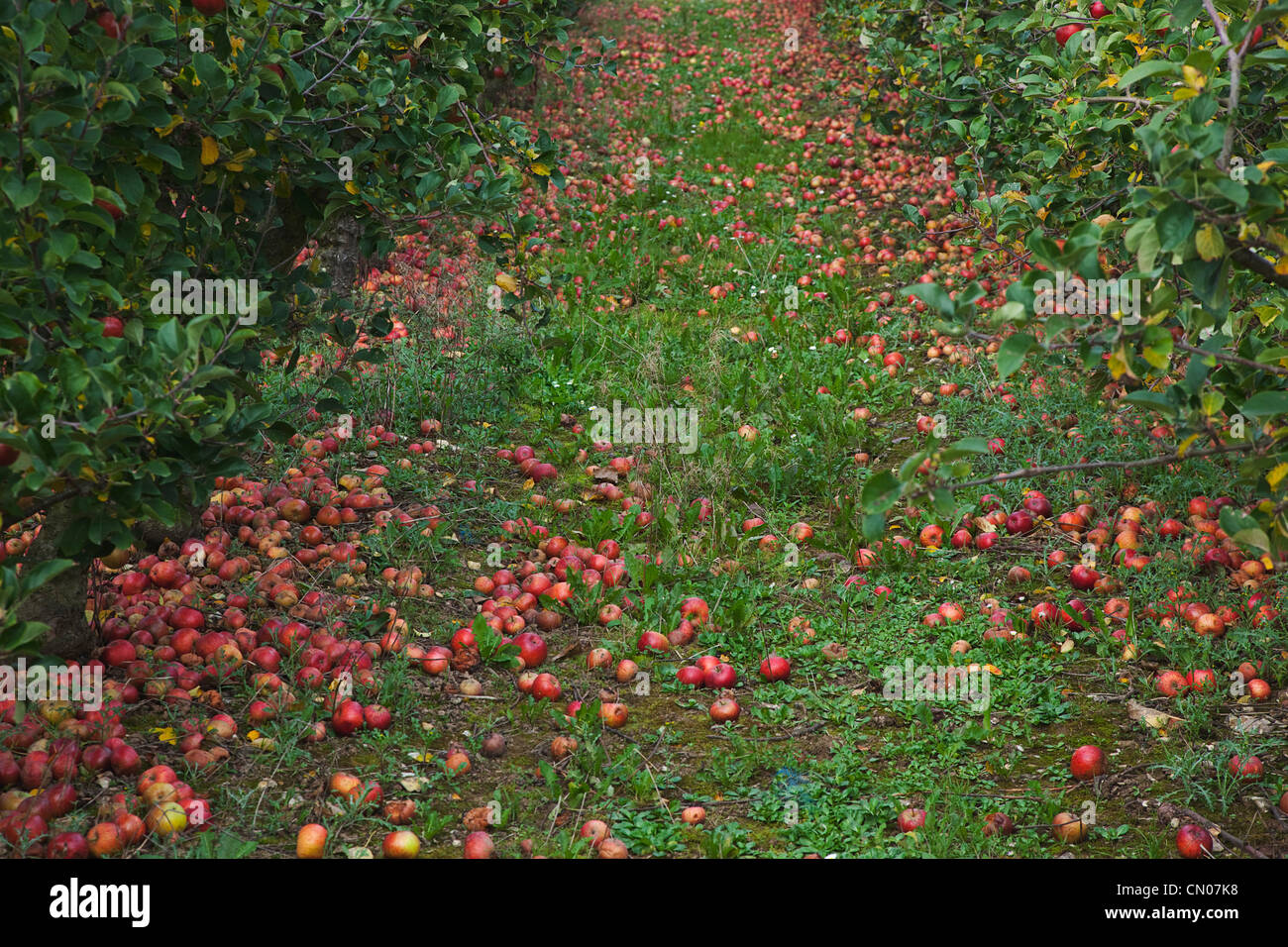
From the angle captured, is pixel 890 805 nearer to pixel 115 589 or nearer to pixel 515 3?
pixel 115 589

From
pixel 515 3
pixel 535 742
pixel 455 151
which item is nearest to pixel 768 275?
pixel 515 3

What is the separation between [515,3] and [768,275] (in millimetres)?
3374

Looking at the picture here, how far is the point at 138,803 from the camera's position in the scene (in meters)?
2.80

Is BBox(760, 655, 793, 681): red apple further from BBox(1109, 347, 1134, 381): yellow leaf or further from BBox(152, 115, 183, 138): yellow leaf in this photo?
BBox(152, 115, 183, 138): yellow leaf

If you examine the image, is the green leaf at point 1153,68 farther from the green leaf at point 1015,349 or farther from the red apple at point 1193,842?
the red apple at point 1193,842

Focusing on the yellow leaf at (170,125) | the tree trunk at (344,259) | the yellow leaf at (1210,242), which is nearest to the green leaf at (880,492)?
the yellow leaf at (1210,242)

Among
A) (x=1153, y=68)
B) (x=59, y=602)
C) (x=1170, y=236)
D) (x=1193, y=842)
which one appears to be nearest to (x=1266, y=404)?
(x=1170, y=236)
